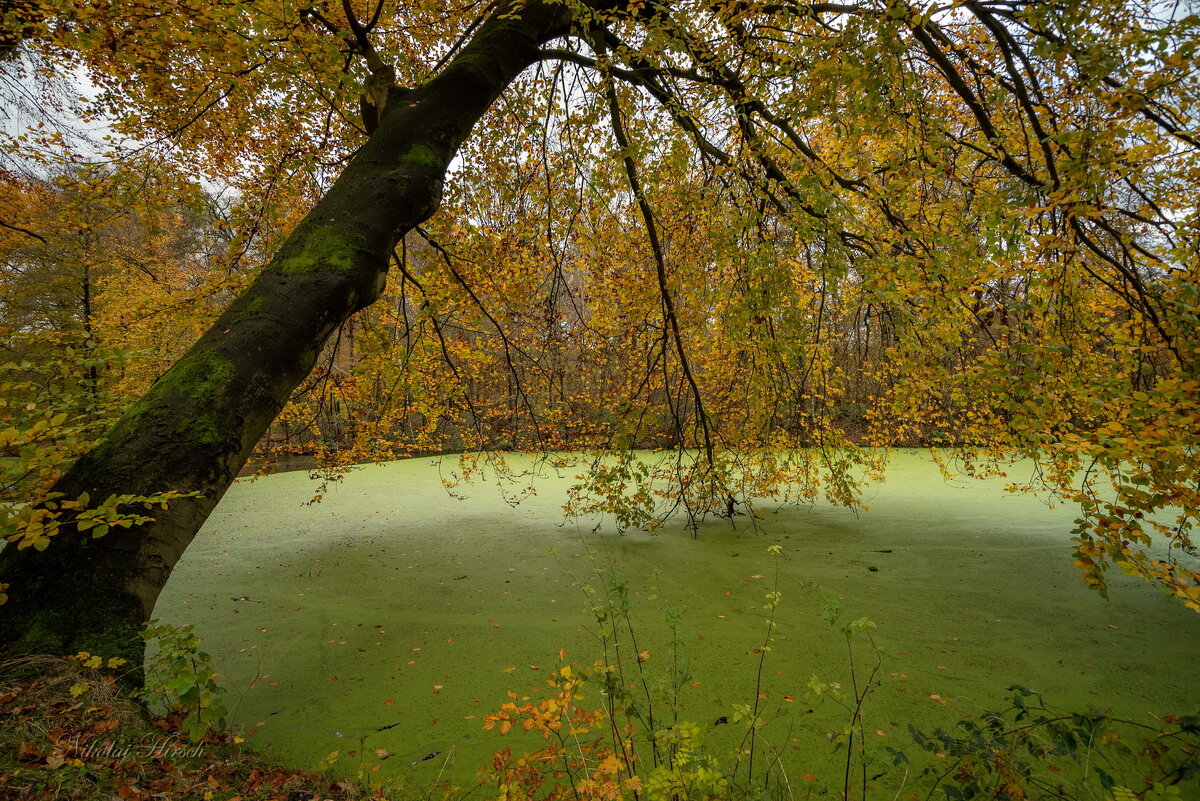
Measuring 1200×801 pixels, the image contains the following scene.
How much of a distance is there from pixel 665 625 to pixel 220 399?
7.53ft

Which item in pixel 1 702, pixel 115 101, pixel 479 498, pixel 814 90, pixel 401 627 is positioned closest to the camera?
pixel 1 702

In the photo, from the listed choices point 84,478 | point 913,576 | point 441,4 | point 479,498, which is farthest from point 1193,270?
point 479,498

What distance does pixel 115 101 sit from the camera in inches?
120

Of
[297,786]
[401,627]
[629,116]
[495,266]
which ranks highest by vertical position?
[629,116]

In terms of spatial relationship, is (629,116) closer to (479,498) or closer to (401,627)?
(401,627)

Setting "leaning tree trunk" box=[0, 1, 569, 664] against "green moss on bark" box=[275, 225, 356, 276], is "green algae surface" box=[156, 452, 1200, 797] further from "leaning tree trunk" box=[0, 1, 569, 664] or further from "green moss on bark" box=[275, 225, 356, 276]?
"green moss on bark" box=[275, 225, 356, 276]

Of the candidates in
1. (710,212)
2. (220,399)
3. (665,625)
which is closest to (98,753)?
(220,399)

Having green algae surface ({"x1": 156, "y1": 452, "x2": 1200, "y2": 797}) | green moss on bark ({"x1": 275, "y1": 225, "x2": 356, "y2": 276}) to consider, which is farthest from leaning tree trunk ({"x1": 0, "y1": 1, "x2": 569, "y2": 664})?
green algae surface ({"x1": 156, "y1": 452, "x2": 1200, "y2": 797})

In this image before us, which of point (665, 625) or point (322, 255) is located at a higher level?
point (322, 255)

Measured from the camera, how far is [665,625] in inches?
111

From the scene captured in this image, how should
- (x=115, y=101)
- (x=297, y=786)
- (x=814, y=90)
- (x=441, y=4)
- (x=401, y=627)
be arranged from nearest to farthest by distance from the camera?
(x=297, y=786)
(x=814, y=90)
(x=401, y=627)
(x=115, y=101)
(x=441, y=4)

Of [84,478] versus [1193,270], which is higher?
[1193,270]

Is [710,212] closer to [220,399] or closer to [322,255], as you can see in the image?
[322,255]

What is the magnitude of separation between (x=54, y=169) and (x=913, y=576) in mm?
7480
